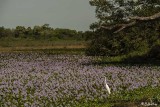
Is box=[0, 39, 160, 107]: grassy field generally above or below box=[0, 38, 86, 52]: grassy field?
above

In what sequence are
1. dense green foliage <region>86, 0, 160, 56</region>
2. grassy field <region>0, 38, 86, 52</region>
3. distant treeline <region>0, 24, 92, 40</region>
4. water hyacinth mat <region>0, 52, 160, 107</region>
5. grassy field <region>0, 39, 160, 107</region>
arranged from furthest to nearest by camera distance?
distant treeline <region>0, 24, 92, 40</region> < grassy field <region>0, 38, 86, 52</region> < dense green foliage <region>86, 0, 160, 56</region> < water hyacinth mat <region>0, 52, 160, 107</region> < grassy field <region>0, 39, 160, 107</region>

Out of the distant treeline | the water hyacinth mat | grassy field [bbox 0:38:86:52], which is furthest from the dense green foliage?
the distant treeline

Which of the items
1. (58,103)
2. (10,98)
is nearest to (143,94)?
(58,103)

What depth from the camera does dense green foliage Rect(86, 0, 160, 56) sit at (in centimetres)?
3666

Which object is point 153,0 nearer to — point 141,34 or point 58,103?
point 141,34

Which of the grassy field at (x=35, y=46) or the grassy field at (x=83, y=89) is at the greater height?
the grassy field at (x=83, y=89)

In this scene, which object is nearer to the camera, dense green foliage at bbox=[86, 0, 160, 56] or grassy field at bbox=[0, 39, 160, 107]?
grassy field at bbox=[0, 39, 160, 107]

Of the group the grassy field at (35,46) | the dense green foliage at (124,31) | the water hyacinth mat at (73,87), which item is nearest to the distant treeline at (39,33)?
the grassy field at (35,46)

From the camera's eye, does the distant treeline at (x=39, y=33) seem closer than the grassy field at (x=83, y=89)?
No

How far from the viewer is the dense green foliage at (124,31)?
3666 centimetres

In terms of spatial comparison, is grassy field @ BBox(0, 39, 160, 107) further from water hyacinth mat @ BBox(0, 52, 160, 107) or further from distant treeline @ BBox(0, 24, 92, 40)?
distant treeline @ BBox(0, 24, 92, 40)

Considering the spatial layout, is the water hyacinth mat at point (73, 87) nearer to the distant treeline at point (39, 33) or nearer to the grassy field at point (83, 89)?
the grassy field at point (83, 89)

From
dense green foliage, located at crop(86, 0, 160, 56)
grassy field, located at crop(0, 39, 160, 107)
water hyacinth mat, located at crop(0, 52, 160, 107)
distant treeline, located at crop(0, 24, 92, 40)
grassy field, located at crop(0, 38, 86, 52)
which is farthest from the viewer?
distant treeline, located at crop(0, 24, 92, 40)

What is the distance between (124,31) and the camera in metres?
44.3
